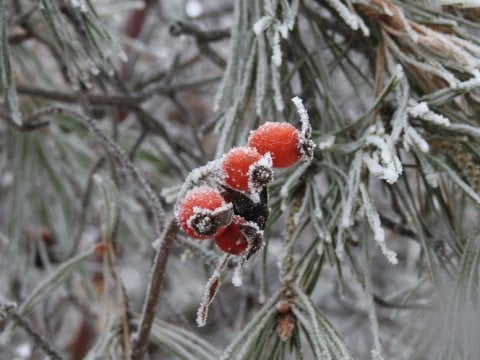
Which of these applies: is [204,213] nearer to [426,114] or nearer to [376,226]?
[376,226]

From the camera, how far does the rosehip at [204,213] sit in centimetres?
63

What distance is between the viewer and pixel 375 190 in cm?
339

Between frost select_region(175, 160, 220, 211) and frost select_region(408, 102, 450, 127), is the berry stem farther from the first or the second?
frost select_region(408, 102, 450, 127)

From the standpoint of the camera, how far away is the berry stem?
92cm

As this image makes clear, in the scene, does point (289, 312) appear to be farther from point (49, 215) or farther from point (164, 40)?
point (164, 40)

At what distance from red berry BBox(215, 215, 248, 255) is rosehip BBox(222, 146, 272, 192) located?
3 centimetres

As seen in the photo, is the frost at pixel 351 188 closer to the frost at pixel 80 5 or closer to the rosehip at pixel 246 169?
the rosehip at pixel 246 169

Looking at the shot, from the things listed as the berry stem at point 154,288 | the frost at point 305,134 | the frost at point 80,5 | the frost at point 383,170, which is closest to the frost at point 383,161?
the frost at point 383,170

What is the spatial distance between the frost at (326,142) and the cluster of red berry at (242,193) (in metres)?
0.34

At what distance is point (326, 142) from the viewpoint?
104 cm

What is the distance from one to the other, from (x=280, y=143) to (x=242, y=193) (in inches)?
2.4

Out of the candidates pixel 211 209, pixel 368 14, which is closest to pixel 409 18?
pixel 368 14

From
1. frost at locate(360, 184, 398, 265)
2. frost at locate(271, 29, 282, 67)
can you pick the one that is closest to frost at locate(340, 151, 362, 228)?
frost at locate(360, 184, 398, 265)

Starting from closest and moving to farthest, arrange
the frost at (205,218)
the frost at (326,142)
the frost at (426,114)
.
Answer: the frost at (205,218), the frost at (426,114), the frost at (326,142)
